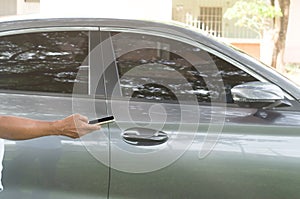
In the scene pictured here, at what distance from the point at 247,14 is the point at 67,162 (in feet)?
32.0

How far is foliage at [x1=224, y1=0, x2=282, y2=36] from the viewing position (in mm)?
10031

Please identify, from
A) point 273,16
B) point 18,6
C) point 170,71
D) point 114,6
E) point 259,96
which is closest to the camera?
point 259,96

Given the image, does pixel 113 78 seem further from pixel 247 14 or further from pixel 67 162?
pixel 247 14

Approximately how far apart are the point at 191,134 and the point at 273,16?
8.21 meters

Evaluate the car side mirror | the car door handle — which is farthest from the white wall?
the car door handle

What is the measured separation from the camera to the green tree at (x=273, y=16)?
10.2m

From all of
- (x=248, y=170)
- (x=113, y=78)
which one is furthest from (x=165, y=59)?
(x=248, y=170)

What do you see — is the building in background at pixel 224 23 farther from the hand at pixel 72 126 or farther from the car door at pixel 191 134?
the hand at pixel 72 126

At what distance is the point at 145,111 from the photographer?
2643mm

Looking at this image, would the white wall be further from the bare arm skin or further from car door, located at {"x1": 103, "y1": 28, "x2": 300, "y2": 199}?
the bare arm skin

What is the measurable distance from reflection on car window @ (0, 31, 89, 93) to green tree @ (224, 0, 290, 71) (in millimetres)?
7877

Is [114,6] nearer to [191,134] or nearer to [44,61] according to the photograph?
[44,61]

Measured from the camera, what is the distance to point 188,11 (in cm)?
1455

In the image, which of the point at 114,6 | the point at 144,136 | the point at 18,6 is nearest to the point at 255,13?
the point at 114,6
